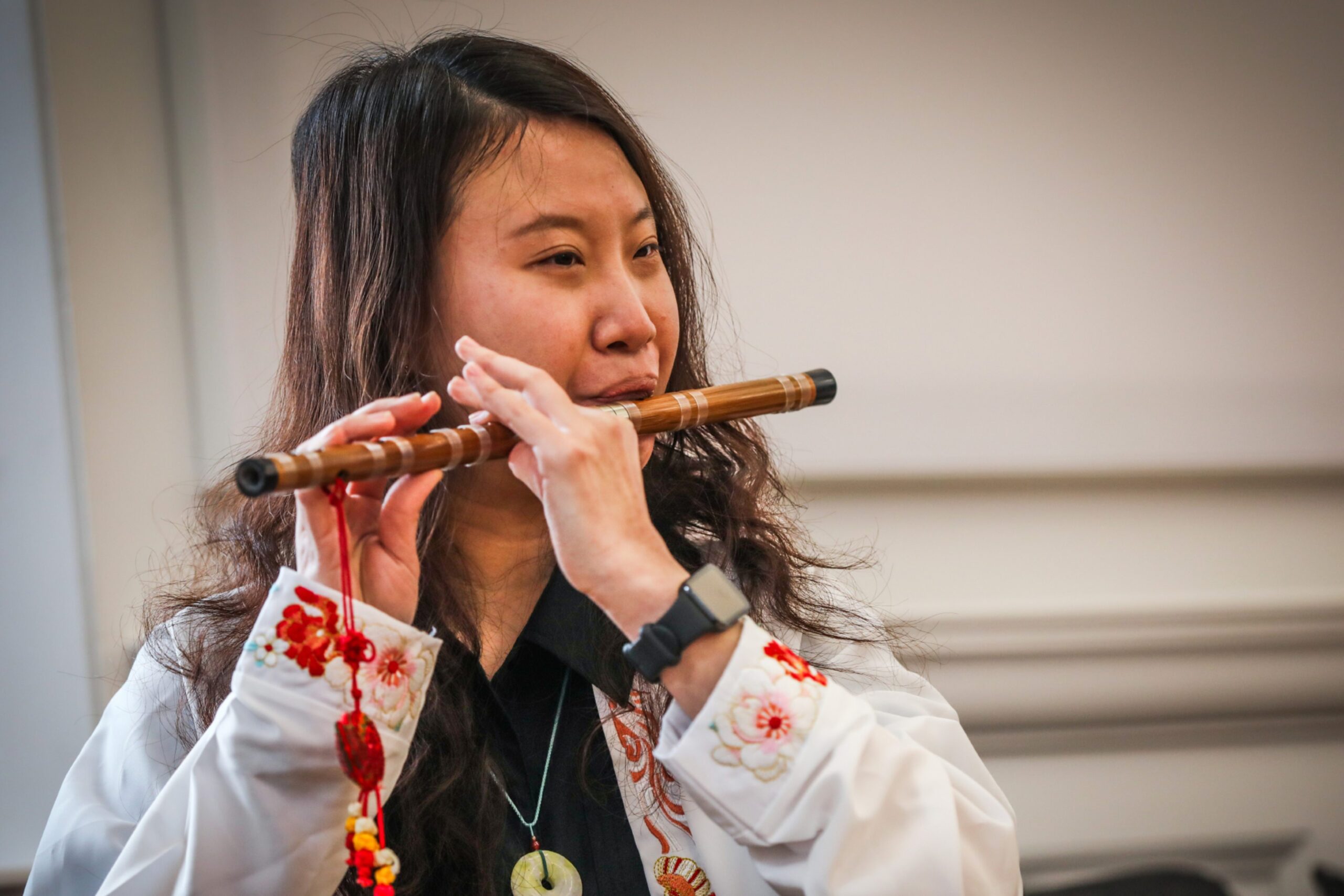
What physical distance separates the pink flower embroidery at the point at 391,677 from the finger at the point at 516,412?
19 centimetres

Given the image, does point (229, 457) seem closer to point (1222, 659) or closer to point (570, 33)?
point (570, 33)

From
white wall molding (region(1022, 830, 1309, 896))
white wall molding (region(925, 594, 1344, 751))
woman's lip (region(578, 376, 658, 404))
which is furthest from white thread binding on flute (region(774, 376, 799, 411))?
white wall molding (region(1022, 830, 1309, 896))

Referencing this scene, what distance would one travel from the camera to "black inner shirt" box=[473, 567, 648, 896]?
0.94 metres

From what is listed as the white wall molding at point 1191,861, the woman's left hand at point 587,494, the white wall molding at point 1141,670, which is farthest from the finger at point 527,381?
the white wall molding at point 1191,861

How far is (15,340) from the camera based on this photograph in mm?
1371

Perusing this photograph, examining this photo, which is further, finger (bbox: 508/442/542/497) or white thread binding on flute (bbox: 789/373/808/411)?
white thread binding on flute (bbox: 789/373/808/411)

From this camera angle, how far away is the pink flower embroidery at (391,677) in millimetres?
800

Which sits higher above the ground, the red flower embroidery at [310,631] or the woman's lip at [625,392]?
the woman's lip at [625,392]

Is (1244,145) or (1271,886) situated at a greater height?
(1244,145)

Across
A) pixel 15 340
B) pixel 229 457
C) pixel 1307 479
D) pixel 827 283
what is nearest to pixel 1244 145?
pixel 1307 479

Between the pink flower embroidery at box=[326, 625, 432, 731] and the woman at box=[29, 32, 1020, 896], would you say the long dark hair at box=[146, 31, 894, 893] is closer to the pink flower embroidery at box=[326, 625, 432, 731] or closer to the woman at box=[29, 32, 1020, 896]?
the woman at box=[29, 32, 1020, 896]

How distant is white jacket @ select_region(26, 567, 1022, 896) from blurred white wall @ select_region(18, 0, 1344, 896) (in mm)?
701

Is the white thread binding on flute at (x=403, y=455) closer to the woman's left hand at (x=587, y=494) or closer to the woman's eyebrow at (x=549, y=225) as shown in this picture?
the woman's left hand at (x=587, y=494)

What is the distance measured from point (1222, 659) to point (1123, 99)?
0.84 metres
